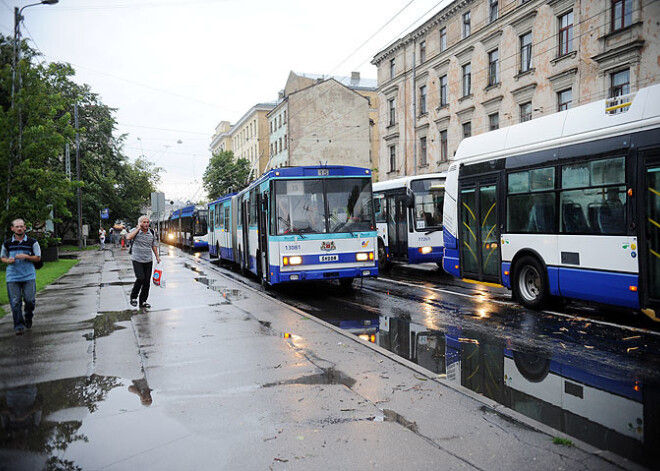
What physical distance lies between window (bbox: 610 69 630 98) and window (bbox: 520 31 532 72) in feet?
17.3

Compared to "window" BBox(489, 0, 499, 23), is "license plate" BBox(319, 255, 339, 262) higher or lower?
lower

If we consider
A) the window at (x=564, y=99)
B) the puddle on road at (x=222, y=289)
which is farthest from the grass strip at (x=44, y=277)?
the window at (x=564, y=99)

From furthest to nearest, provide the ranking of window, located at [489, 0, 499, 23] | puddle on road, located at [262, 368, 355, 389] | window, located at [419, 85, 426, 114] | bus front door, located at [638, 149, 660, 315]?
window, located at [419, 85, 426, 114] → window, located at [489, 0, 499, 23] → bus front door, located at [638, 149, 660, 315] → puddle on road, located at [262, 368, 355, 389]

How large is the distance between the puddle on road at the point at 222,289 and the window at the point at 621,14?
60.4 ft

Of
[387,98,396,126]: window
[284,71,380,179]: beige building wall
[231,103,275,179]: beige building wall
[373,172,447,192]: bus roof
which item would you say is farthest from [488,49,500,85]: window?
[231,103,275,179]: beige building wall

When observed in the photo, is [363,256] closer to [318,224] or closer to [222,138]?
[318,224]

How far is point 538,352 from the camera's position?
266 inches

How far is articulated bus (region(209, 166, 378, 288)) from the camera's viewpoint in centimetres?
1190

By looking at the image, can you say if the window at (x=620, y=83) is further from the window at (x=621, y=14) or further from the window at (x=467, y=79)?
the window at (x=467, y=79)

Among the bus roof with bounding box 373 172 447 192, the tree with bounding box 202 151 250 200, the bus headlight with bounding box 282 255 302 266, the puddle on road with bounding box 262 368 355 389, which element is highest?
the tree with bounding box 202 151 250 200

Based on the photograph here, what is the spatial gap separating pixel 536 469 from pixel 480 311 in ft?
20.9

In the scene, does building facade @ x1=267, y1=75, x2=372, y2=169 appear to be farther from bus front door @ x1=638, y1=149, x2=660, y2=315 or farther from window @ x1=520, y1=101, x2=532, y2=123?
bus front door @ x1=638, y1=149, x2=660, y2=315

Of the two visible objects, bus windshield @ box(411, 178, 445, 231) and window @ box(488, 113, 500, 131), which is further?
window @ box(488, 113, 500, 131)

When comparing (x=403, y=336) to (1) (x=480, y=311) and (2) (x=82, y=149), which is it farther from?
(2) (x=82, y=149)
